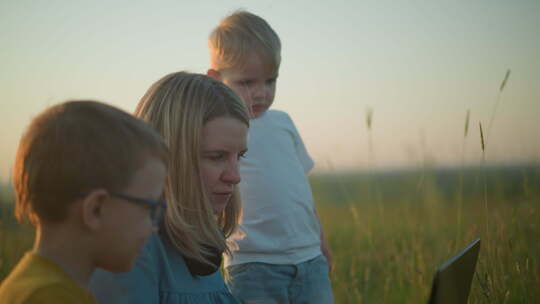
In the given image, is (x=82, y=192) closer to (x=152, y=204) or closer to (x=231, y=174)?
(x=152, y=204)

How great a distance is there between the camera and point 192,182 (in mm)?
1805

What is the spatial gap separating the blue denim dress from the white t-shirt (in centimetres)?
81

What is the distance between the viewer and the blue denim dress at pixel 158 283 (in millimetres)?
1497

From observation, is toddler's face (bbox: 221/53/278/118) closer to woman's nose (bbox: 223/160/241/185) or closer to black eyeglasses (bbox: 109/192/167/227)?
woman's nose (bbox: 223/160/241/185)

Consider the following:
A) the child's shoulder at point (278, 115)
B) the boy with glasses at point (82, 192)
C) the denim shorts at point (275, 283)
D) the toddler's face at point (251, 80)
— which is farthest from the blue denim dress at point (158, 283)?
the child's shoulder at point (278, 115)

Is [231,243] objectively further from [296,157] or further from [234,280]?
[296,157]

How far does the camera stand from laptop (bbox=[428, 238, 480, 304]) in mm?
1149

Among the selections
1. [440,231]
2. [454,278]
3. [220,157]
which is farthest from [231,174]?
[440,231]

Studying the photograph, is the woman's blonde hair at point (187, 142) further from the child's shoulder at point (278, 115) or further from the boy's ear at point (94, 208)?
the child's shoulder at point (278, 115)

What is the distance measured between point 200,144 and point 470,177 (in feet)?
5.84

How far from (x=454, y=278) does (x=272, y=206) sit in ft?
4.92

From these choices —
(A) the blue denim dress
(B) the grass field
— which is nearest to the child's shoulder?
(B) the grass field

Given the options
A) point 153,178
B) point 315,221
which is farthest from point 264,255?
point 153,178

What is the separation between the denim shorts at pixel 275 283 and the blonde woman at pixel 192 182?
722 mm
